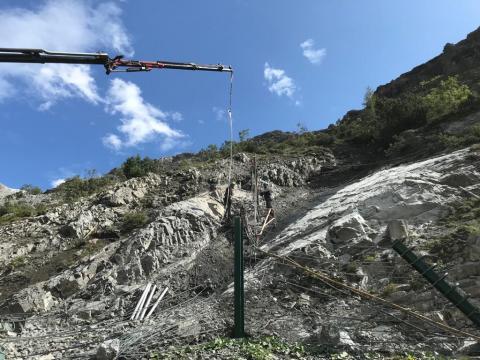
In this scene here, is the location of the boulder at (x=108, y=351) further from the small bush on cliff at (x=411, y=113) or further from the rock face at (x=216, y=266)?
the small bush on cliff at (x=411, y=113)

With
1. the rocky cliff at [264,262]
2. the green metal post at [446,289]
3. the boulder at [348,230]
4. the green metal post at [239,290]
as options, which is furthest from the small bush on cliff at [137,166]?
the green metal post at [446,289]

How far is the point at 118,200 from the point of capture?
20.4m

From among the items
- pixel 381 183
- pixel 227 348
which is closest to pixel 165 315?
pixel 227 348

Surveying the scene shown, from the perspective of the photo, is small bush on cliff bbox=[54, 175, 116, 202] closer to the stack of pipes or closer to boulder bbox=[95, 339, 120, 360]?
the stack of pipes

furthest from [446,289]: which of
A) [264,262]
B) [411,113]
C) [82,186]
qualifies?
[82,186]

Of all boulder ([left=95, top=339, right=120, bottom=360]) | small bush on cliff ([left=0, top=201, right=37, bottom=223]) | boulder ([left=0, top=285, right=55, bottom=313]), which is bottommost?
boulder ([left=95, top=339, right=120, bottom=360])

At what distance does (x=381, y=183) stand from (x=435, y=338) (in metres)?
8.86

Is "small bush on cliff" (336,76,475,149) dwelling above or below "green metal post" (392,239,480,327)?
above

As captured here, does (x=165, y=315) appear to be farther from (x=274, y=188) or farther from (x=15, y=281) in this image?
(x=274, y=188)

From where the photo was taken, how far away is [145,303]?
12.5 meters

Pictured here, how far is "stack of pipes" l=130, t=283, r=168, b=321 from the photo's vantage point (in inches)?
460

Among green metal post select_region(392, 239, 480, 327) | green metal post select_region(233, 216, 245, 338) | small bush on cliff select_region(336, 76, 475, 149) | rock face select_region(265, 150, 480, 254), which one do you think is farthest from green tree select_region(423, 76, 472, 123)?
green metal post select_region(392, 239, 480, 327)

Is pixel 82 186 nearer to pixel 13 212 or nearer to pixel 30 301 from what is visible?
pixel 13 212

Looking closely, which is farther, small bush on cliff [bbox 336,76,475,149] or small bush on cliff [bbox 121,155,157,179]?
small bush on cliff [bbox 121,155,157,179]
